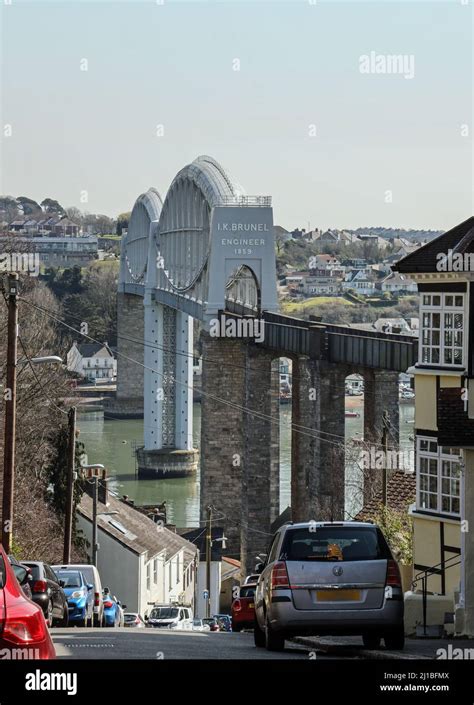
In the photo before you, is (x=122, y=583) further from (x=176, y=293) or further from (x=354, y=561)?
(x=176, y=293)

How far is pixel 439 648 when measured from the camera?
44.7 feet

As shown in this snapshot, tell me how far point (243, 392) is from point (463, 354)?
53.0 metres

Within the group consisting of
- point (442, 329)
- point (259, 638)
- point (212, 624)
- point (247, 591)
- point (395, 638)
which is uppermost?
point (442, 329)

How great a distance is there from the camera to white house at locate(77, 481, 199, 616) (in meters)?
43.7

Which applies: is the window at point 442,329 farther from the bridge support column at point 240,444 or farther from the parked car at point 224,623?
the bridge support column at point 240,444

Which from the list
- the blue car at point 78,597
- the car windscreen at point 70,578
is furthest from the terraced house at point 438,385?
the car windscreen at point 70,578

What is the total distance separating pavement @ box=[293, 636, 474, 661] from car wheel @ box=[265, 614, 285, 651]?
0.33m

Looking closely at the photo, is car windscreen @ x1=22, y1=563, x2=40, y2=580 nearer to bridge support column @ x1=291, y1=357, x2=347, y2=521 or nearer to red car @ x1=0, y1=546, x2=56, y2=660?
red car @ x1=0, y1=546, x2=56, y2=660

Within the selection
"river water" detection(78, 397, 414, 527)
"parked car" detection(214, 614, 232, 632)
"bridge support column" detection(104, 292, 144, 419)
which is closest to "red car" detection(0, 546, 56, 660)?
"parked car" detection(214, 614, 232, 632)

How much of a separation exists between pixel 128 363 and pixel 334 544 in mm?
123319

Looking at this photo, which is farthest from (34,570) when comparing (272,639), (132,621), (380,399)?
(380,399)

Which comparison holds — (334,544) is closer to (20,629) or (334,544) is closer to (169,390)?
(20,629)

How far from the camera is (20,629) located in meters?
8.16
